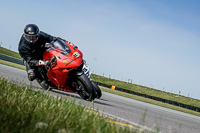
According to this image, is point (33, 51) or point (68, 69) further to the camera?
point (33, 51)

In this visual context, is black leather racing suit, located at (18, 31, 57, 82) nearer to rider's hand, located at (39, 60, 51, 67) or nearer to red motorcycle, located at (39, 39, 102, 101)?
rider's hand, located at (39, 60, 51, 67)

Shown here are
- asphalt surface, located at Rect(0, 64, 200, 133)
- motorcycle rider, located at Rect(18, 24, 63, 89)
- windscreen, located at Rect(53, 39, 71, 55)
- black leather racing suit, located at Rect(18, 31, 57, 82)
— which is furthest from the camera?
black leather racing suit, located at Rect(18, 31, 57, 82)

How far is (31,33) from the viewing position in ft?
26.2

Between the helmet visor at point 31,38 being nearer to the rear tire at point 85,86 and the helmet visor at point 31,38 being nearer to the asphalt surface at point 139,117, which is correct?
the asphalt surface at point 139,117

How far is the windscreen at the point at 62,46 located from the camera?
816 centimetres

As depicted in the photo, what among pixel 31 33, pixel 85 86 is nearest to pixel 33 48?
pixel 31 33

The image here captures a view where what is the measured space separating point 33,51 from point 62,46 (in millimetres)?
752

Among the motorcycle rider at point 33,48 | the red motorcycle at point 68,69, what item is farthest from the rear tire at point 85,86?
the motorcycle rider at point 33,48

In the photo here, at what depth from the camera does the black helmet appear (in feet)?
26.2

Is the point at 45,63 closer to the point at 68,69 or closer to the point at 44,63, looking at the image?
the point at 44,63

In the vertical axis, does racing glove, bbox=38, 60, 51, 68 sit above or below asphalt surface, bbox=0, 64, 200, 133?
above

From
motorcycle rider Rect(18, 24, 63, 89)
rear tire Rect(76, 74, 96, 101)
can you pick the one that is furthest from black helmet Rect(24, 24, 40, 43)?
rear tire Rect(76, 74, 96, 101)

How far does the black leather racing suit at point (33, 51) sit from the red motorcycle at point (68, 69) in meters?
0.21

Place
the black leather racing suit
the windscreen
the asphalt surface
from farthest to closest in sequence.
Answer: the black leather racing suit < the windscreen < the asphalt surface
